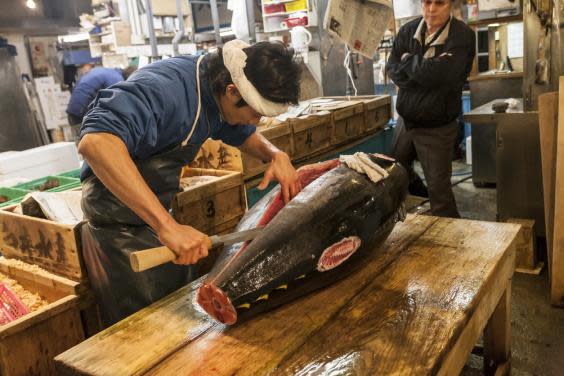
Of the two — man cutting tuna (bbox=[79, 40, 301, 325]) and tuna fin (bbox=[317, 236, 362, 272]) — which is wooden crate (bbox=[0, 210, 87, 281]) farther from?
tuna fin (bbox=[317, 236, 362, 272])

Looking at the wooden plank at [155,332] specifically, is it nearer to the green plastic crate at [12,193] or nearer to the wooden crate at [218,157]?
the wooden crate at [218,157]

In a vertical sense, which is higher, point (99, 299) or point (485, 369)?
point (99, 299)

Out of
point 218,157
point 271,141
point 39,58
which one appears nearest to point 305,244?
point 218,157

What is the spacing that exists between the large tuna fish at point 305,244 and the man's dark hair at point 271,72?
0.40 m

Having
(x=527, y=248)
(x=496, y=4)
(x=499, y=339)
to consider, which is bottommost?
(x=527, y=248)

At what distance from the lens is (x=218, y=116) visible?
2311 mm

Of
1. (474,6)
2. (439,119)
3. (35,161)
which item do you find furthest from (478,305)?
(474,6)

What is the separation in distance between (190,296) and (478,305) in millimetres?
1066

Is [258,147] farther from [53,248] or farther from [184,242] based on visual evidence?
[53,248]

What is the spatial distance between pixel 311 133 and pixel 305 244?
2.93m

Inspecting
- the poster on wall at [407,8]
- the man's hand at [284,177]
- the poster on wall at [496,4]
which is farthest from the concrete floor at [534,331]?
the poster on wall at [407,8]

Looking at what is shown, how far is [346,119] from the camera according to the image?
517 cm

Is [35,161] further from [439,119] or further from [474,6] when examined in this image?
[474,6]

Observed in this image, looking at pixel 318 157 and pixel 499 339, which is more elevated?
→ pixel 318 157
